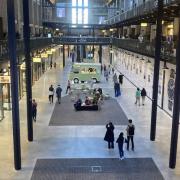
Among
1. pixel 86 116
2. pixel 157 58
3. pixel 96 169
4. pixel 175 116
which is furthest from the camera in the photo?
pixel 86 116

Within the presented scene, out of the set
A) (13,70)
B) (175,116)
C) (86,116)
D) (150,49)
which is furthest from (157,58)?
(86,116)

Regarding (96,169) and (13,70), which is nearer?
(13,70)

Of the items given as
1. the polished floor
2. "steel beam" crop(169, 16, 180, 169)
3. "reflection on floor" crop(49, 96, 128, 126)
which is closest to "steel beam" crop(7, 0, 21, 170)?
the polished floor

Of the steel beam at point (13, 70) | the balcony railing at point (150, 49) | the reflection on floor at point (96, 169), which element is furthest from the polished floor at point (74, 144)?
the balcony railing at point (150, 49)

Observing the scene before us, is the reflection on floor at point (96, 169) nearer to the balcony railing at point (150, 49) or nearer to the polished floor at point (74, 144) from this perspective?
the polished floor at point (74, 144)

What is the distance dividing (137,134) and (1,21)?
11.5 metres

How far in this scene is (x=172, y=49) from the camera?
2031 centimetres

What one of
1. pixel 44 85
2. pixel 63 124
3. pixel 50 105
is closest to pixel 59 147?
pixel 63 124

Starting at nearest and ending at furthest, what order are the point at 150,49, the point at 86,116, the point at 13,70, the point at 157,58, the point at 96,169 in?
the point at 13,70
the point at 96,169
the point at 157,58
the point at 86,116
the point at 150,49

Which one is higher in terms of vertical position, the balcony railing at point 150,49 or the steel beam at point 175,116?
the balcony railing at point 150,49

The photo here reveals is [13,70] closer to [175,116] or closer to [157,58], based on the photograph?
[175,116]

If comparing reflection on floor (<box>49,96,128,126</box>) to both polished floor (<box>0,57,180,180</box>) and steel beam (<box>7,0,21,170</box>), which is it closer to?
polished floor (<box>0,57,180,180</box>)

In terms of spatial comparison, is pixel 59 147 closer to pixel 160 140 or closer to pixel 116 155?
pixel 116 155

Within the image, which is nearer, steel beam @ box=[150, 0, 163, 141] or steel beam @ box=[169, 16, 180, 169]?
steel beam @ box=[169, 16, 180, 169]
